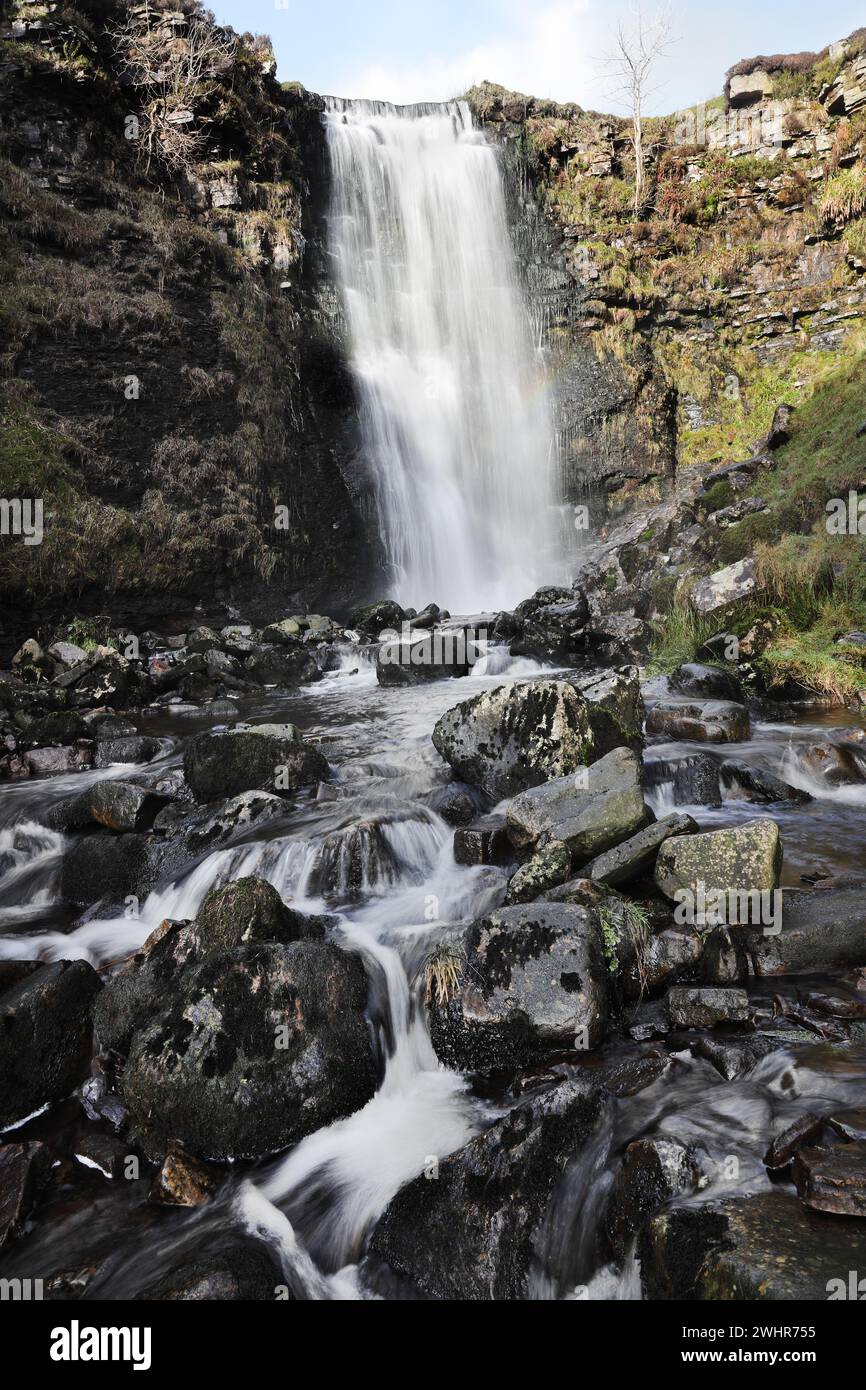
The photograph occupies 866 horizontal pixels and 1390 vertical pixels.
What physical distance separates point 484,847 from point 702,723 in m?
3.66

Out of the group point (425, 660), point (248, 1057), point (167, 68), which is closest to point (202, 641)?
point (425, 660)

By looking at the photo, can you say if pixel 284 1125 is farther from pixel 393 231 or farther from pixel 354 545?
pixel 393 231

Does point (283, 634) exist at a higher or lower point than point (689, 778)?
higher

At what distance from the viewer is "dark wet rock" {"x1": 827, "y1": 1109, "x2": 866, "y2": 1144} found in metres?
2.98

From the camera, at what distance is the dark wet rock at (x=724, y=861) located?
4645mm

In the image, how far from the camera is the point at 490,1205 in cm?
308

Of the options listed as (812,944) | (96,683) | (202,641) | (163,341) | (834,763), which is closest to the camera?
(812,944)

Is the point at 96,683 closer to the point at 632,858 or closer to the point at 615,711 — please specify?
the point at 615,711

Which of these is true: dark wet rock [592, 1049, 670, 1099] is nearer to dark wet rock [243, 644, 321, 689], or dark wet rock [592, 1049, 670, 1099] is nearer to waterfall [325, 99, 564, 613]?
dark wet rock [243, 644, 321, 689]

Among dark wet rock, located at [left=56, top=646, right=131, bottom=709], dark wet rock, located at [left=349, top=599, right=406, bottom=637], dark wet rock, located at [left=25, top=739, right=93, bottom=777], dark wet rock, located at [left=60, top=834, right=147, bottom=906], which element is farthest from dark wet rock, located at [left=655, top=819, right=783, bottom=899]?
dark wet rock, located at [left=349, top=599, right=406, bottom=637]

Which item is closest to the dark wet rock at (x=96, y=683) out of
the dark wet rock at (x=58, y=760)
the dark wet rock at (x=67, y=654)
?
the dark wet rock at (x=67, y=654)

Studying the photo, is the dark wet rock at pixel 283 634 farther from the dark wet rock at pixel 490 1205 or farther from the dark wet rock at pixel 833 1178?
the dark wet rock at pixel 833 1178

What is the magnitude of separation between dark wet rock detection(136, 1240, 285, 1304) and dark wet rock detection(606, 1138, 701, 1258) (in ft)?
4.69
